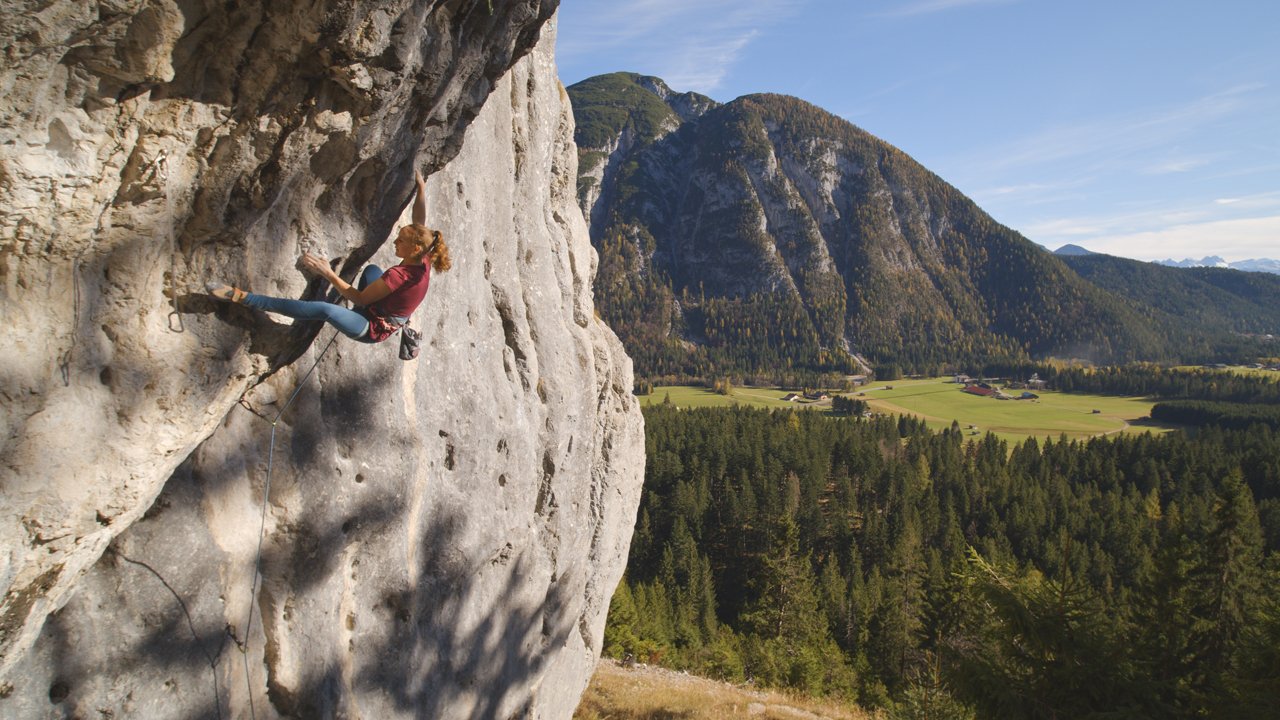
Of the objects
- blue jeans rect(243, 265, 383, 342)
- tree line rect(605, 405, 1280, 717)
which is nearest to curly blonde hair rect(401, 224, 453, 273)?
blue jeans rect(243, 265, 383, 342)

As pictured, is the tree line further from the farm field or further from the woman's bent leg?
the farm field

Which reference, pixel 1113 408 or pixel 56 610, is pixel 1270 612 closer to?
pixel 56 610

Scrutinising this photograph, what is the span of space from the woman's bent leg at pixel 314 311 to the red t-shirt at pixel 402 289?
168mm

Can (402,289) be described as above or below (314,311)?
above

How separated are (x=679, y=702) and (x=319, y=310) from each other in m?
14.0

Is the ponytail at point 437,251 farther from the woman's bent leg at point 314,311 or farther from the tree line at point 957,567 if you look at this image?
the tree line at point 957,567

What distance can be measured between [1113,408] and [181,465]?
156 meters

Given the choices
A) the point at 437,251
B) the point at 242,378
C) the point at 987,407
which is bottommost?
the point at 987,407

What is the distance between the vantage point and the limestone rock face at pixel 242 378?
3.35m

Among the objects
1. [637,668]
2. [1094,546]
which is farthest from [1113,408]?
[637,668]

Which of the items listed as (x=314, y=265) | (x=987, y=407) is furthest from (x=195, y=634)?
(x=987, y=407)

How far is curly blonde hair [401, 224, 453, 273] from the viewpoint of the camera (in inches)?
206

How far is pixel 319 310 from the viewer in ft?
15.5

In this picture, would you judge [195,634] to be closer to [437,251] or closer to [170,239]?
[170,239]
